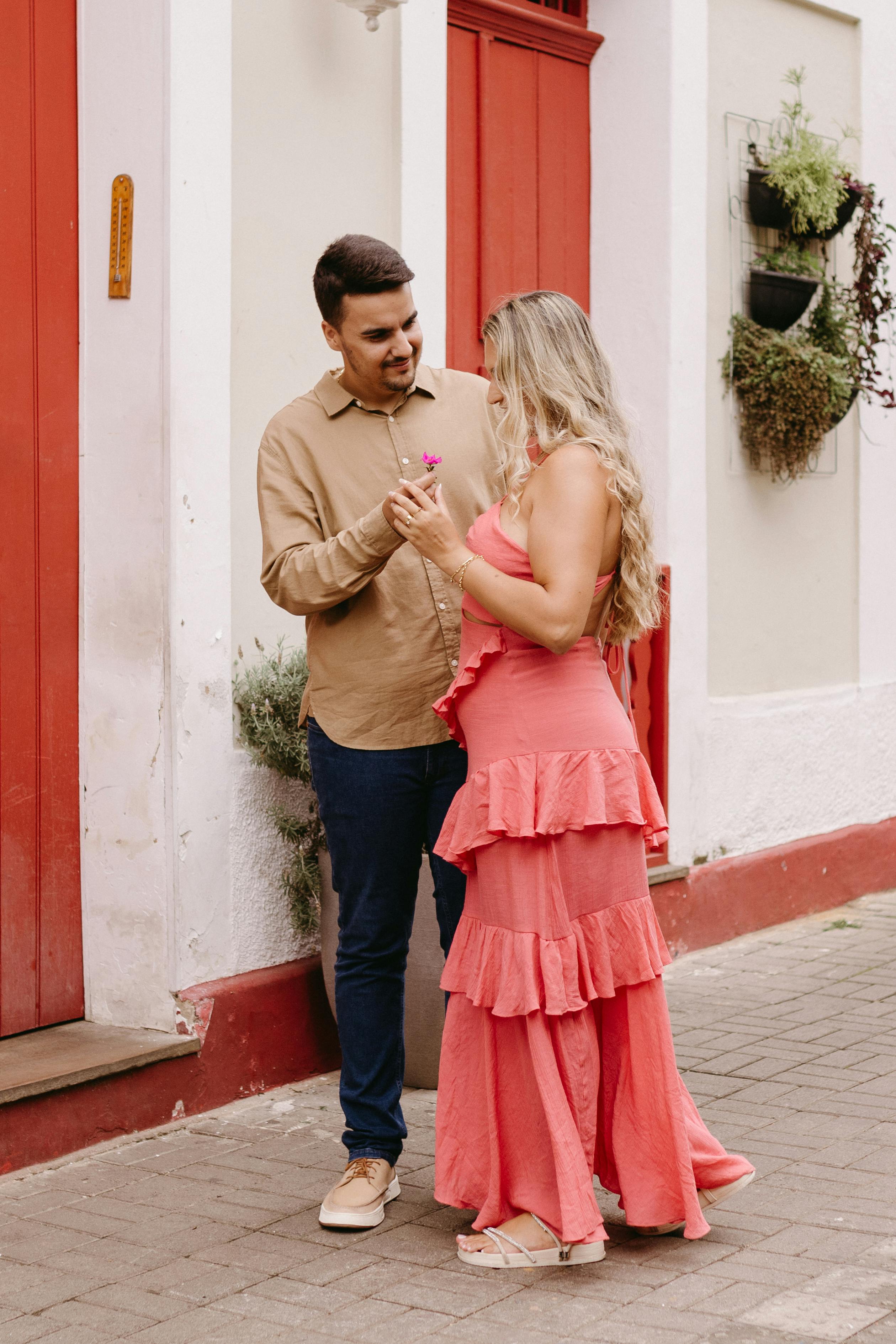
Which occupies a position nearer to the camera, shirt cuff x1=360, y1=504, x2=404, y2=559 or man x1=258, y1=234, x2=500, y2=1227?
shirt cuff x1=360, y1=504, x2=404, y2=559

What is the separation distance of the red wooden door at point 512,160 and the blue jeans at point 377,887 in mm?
2493

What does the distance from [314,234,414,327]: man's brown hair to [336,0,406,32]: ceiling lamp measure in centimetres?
162

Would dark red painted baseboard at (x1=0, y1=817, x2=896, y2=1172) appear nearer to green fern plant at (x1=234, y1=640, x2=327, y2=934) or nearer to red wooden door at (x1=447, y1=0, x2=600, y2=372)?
green fern plant at (x1=234, y1=640, x2=327, y2=934)

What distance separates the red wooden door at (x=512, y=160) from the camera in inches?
230

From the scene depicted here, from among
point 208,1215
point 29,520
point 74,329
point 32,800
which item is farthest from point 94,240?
point 208,1215

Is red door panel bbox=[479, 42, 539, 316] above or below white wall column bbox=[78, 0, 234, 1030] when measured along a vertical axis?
above

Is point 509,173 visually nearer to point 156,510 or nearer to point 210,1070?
point 156,510

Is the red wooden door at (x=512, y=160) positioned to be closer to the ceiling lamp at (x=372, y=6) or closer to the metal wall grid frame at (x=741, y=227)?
the metal wall grid frame at (x=741, y=227)

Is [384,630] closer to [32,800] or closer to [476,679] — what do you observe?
[476,679]

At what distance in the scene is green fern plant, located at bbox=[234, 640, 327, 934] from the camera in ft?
15.1

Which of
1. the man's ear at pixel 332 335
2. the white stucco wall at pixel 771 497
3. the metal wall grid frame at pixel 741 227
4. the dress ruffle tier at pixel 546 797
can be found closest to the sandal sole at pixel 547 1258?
the dress ruffle tier at pixel 546 797

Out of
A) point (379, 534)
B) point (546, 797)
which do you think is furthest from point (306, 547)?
point (546, 797)

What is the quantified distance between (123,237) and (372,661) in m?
1.50

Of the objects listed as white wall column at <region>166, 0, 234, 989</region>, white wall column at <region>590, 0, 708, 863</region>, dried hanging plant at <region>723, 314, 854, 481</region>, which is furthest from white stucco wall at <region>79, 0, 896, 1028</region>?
dried hanging plant at <region>723, 314, 854, 481</region>
